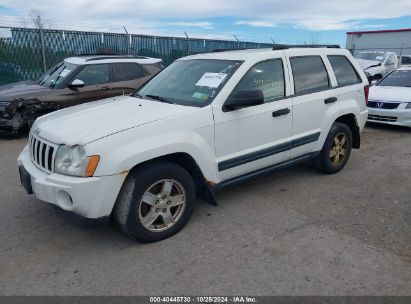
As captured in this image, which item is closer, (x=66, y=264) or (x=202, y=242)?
(x=66, y=264)

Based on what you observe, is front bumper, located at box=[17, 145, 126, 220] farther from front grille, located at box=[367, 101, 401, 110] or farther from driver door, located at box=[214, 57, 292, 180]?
front grille, located at box=[367, 101, 401, 110]

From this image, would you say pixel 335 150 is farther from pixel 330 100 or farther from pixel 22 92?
pixel 22 92

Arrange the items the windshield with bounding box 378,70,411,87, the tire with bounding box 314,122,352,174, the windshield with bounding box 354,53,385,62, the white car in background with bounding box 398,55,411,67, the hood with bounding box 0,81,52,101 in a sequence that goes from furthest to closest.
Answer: the white car in background with bounding box 398,55,411,67 < the windshield with bounding box 354,53,385,62 < the windshield with bounding box 378,70,411,87 < the hood with bounding box 0,81,52,101 < the tire with bounding box 314,122,352,174

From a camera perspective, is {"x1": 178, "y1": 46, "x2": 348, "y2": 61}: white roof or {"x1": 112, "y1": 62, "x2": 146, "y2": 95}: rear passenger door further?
{"x1": 112, "y1": 62, "x2": 146, "y2": 95}: rear passenger door

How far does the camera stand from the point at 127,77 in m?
8.29

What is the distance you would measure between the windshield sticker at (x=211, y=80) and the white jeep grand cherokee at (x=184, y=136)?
16mm

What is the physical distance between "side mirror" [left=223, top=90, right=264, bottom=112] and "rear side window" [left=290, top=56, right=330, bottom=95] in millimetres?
1015

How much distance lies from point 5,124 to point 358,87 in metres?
6.38

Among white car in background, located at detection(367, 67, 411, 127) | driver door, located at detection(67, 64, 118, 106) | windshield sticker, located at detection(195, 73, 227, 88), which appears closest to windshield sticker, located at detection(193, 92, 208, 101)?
windshield sticker, located at detection(195, 73, 227, 88)

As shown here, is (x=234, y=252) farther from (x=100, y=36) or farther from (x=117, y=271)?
(x=100, y=36)

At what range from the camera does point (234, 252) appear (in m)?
3.35

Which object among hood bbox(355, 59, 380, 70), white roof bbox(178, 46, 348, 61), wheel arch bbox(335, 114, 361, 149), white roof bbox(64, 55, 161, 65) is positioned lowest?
hood bbox(355, 59, 380, 70)

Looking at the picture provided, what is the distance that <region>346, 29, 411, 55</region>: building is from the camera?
3462 centimetres

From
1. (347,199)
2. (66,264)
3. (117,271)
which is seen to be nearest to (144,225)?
(117,271)
